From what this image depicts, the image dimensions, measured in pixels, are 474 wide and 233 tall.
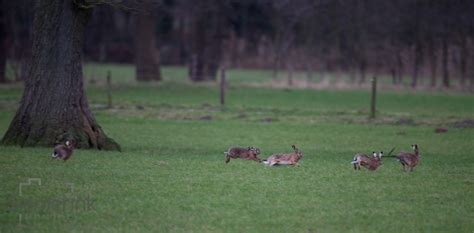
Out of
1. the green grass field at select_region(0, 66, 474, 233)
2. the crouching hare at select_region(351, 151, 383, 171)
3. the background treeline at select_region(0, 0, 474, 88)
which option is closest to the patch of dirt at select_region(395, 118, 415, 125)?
the green grass field at select_region(0, 66, 474, 233)

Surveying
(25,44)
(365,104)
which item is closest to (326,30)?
(365,104)

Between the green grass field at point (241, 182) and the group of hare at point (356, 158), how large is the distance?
0.55 ft

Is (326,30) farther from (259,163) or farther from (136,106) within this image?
(259,163)

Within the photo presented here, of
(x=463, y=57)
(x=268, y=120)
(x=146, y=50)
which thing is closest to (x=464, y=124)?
(x=268, y=120)

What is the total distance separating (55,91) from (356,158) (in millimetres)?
7096

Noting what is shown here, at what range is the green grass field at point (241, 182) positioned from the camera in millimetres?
10430

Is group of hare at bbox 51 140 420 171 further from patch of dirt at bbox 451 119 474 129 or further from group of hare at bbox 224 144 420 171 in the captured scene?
patch of dirt at bbox 451 119 474 129

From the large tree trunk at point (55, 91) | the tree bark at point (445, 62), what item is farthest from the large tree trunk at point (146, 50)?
the large tree trunk at point (55, 91)

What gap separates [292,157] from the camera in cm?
1527

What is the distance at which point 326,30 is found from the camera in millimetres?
46969

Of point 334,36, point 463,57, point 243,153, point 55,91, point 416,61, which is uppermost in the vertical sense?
point 334,36

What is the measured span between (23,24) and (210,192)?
39.9 metres

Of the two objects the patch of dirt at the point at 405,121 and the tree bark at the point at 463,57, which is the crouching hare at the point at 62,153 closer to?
the patch of dirt at the point at 405,121

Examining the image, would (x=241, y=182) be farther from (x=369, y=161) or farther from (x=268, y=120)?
(x=268, y=120)
